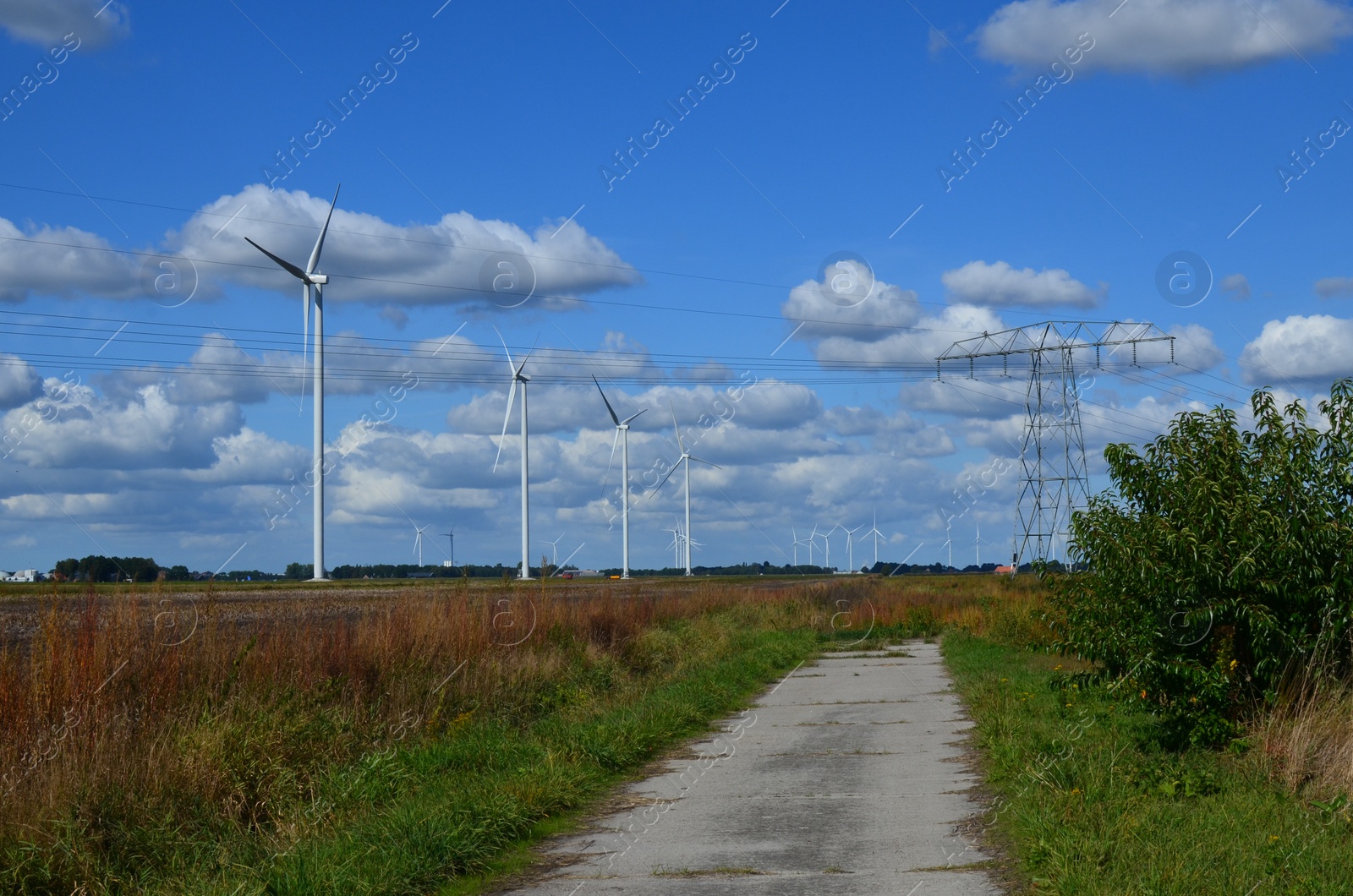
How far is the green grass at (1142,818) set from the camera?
647 centimetres

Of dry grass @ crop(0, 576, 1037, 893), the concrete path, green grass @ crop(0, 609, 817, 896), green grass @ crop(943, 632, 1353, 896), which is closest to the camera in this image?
green grass @ crop(943, 632, 1353, 896)

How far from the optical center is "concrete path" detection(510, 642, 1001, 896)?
711 centimetres

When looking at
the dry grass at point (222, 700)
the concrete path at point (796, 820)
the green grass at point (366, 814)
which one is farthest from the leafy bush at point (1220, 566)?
the dry grass at point (222, 700)

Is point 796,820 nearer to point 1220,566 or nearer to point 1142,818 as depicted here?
point 1142,818

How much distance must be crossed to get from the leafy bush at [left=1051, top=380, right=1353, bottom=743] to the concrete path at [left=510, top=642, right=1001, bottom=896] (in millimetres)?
1913

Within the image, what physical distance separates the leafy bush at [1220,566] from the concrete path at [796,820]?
75.3 inches

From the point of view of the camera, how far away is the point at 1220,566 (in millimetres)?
9836

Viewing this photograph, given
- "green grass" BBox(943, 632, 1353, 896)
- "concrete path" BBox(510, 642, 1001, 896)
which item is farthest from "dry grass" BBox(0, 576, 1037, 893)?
"green grass" BBox(943, 632, 1353, 896)

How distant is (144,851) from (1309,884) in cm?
723

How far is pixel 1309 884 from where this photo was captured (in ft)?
20.2

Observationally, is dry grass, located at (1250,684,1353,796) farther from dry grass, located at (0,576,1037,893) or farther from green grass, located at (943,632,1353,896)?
dry grass, located at (0,576,1037,893)

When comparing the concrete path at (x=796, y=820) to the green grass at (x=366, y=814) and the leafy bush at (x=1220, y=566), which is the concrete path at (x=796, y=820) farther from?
the leafy bush at (x=1220, y=566)

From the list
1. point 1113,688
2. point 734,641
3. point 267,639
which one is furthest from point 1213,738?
point 734,641

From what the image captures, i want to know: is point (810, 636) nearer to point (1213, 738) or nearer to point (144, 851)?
point (1213, 738)
